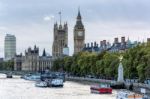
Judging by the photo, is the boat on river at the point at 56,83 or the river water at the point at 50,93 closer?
the river water at the point at 50,93

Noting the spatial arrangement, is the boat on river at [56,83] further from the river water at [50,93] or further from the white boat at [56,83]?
the river water at [50,93]

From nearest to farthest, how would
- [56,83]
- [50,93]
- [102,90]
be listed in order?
1. [50,93]
2. [102,90]
3. [56,83]

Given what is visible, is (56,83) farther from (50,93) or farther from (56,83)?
(50,93)

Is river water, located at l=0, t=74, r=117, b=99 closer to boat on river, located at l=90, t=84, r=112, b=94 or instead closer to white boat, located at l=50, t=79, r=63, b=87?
boat on river, located at l=90, t=84, r=112, b=94

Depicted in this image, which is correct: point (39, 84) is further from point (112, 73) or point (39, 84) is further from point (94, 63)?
point (94, 63)

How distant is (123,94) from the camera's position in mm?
71375

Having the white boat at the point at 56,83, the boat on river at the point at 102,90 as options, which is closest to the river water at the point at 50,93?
the boat on river at the point at 102,90

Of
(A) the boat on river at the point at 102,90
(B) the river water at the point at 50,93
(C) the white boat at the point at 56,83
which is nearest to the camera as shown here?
(B) the river water at the point at 50,93

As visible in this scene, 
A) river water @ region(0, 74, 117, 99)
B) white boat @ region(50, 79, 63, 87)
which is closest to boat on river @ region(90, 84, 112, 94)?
river water @ region(0, 74, 117, 99)

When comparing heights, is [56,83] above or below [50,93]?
above

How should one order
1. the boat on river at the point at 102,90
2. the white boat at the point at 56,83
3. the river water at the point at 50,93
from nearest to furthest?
the river water at the point at 50,93 → the boat on river at the point at 102,90 → the white boat at the point at 56,83

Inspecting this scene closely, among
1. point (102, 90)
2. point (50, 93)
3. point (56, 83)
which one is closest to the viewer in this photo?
point (50, 93)

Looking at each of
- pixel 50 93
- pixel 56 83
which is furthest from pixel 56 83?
pixel 50 93

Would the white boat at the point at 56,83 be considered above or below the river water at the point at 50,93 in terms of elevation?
above
